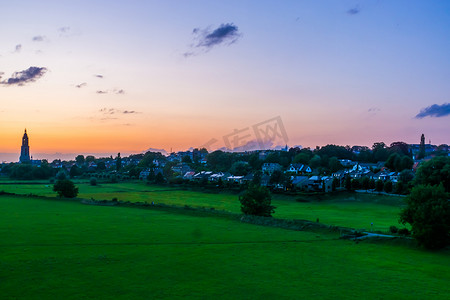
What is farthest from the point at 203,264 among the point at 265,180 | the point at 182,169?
the point at 182,169

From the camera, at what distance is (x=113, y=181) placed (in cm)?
12425

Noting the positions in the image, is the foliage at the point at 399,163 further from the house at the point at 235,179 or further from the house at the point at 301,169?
the house at the point at 235,179

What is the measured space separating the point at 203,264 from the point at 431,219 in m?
17.9

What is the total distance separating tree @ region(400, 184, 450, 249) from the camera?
28.4 meters

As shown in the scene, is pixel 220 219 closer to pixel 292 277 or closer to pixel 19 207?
pixel 292 277

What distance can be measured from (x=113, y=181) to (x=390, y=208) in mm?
88936

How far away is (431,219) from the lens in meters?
28.4

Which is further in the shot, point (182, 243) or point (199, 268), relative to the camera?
point (182, 243)

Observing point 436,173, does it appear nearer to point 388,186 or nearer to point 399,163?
point 388,186

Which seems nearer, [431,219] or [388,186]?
[431,219]

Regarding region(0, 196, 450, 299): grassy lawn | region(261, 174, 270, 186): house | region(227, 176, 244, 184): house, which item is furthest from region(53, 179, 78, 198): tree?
region(227, 176, 244, 184): house

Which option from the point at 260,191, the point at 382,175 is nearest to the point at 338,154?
the point at 382,175

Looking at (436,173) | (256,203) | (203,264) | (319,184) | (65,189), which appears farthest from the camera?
(319,184)

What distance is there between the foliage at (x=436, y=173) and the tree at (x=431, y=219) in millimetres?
39639
